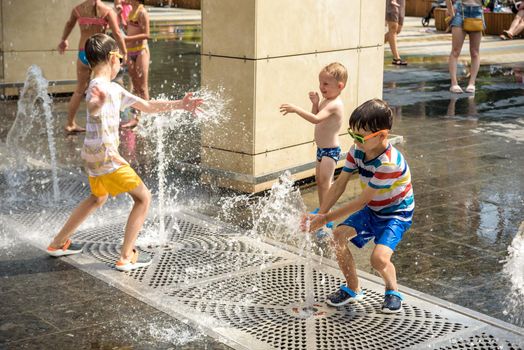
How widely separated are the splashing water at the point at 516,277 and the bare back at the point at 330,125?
5.18 ft

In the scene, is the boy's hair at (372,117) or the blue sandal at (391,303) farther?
the blue sandal at (391,303)

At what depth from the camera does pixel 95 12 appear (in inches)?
399

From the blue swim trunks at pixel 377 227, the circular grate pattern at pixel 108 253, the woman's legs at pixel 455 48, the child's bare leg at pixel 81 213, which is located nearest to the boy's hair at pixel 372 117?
the blue swim trunks at pixel 377 227

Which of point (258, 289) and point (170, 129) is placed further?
point (170, 129)

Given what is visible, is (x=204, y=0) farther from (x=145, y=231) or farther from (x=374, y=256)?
(x=374, y=256)

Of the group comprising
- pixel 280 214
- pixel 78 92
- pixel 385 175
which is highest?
pixel 385 175

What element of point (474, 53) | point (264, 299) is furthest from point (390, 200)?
point (474, 53)

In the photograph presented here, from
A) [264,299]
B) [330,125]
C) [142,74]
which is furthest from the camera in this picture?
[142,74]

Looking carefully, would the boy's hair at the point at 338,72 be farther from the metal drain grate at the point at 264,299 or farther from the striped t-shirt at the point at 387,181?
the striped t-shirt at the point at 387,181

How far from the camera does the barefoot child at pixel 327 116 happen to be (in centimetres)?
Answer: 665

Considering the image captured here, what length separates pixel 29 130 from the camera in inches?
419

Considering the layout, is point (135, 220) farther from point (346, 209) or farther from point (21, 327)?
point (346, 209)

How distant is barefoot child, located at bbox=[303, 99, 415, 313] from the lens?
16.5ft

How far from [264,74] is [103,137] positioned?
2207mm
